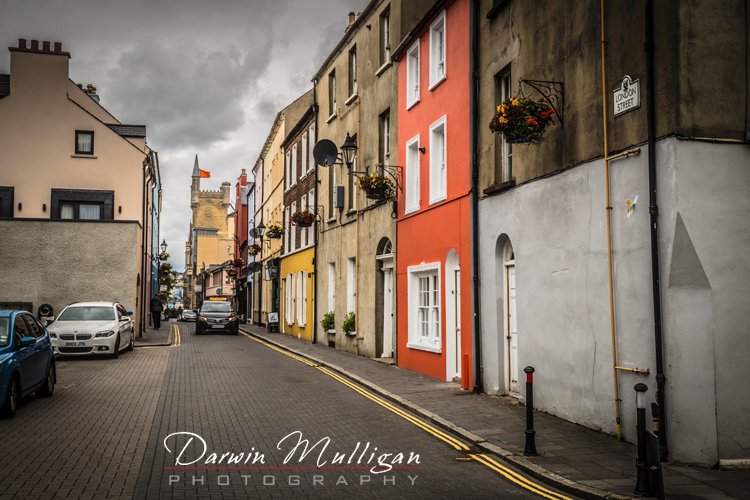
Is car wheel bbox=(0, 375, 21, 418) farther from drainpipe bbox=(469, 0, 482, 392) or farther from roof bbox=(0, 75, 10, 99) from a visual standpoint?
roof bbox=(0, 75, 10, 99)

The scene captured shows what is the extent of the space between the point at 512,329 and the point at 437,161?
5115 millimetres

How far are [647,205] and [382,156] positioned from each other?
1247cm

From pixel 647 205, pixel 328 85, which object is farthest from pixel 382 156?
pixel 647 205

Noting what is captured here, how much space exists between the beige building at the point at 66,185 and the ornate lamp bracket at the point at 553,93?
66.3 feet

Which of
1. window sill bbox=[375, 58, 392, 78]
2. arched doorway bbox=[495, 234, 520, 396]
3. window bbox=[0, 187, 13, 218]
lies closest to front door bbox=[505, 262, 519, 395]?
arched doorway bbox=[495, 234, 520, 396]

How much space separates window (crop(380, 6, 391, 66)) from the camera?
804 inches

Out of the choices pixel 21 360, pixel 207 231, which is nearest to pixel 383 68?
pixel 21 360

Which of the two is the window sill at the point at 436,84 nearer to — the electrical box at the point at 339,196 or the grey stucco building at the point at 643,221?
the grey stucco building at the point at 643,221

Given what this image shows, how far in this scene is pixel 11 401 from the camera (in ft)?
35.1

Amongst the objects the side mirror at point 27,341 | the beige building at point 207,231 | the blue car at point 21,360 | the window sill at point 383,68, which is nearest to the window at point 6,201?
the window sill at point 383,68

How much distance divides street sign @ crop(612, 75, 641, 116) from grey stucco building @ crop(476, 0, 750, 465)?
0.30 feet

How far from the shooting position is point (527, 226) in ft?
38.7

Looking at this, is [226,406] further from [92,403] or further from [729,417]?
[729,417]

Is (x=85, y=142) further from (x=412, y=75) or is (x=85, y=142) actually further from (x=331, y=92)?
(x=412, y=75)
